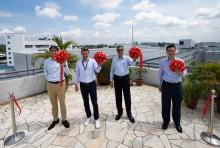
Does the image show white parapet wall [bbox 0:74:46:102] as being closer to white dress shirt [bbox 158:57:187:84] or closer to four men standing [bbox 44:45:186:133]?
four men standing [bbox 44:45:186:133]

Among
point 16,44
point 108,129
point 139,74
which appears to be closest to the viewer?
point 108,129

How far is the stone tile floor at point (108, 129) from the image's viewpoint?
306cm

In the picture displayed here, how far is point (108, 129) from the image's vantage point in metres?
3.55

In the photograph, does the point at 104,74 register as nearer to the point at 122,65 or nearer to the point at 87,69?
the point at 122,65

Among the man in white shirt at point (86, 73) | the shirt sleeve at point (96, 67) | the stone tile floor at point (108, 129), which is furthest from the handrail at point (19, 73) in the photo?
the shirt sleeve at point (96, 67)

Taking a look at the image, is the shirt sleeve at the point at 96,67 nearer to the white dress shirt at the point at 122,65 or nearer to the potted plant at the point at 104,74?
the white dress shirt at the point at 122,65

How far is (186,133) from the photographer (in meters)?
3.31

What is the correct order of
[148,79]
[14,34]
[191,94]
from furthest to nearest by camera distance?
[14,34] → [148,79] → [191,94]

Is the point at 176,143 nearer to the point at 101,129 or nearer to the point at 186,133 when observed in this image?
the point at 186,133

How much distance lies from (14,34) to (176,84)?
188 ft

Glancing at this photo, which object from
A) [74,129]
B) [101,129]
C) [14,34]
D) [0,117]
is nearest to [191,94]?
[101,129]

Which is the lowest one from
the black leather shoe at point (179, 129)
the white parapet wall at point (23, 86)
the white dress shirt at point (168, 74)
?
the black leather shoe at point (179, 129)

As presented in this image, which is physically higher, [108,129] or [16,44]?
[16,44]

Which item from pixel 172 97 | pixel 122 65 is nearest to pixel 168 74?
pixel 172 97
